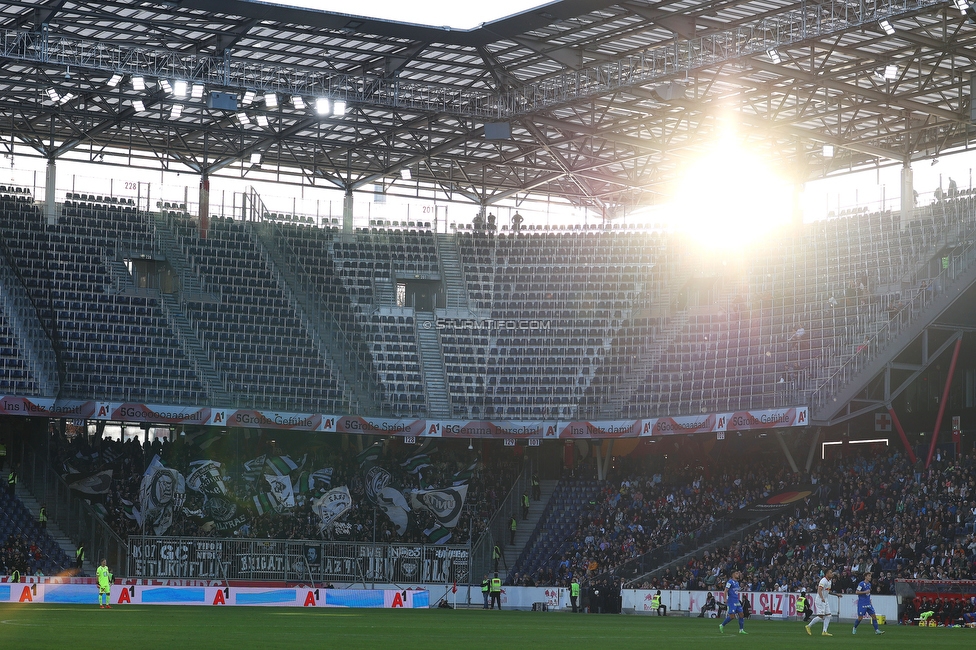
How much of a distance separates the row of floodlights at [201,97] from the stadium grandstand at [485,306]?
15 cm

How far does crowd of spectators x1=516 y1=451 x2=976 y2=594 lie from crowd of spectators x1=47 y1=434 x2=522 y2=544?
187 inches

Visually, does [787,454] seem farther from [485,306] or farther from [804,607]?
[485,306]

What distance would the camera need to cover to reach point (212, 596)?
140ft

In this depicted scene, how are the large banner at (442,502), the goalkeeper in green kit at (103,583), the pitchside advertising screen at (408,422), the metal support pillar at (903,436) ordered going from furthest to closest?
the large banner at (442,502)
the pitchside advertising screen at (408,422)
the metal support pillar at (903,436)
the goalkeeper in green kit at (103,583)

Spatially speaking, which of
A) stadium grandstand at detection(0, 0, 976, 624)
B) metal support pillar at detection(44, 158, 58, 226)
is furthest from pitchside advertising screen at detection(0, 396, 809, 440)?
metal support pillar at detection(44, 158, 58, 226)

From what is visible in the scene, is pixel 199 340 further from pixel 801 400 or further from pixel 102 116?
pixel 801 400

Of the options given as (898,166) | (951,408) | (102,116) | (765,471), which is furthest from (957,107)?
(102,116)

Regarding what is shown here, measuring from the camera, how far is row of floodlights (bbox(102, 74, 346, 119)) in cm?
4928

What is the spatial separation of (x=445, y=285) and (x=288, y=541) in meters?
15.8

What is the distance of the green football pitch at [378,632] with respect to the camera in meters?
23.7

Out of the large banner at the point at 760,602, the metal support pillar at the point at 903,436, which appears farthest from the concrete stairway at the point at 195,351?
the metal support pillar at the point at 903,436

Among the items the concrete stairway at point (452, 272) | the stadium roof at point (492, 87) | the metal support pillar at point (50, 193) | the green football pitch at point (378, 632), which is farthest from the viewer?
the concrete stairway at point (452, 272)

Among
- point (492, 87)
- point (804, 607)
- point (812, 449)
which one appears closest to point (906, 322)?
point (812, 449)

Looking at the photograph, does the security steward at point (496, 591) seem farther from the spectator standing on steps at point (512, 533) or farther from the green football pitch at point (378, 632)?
the green football pitch at point (378, 632)
